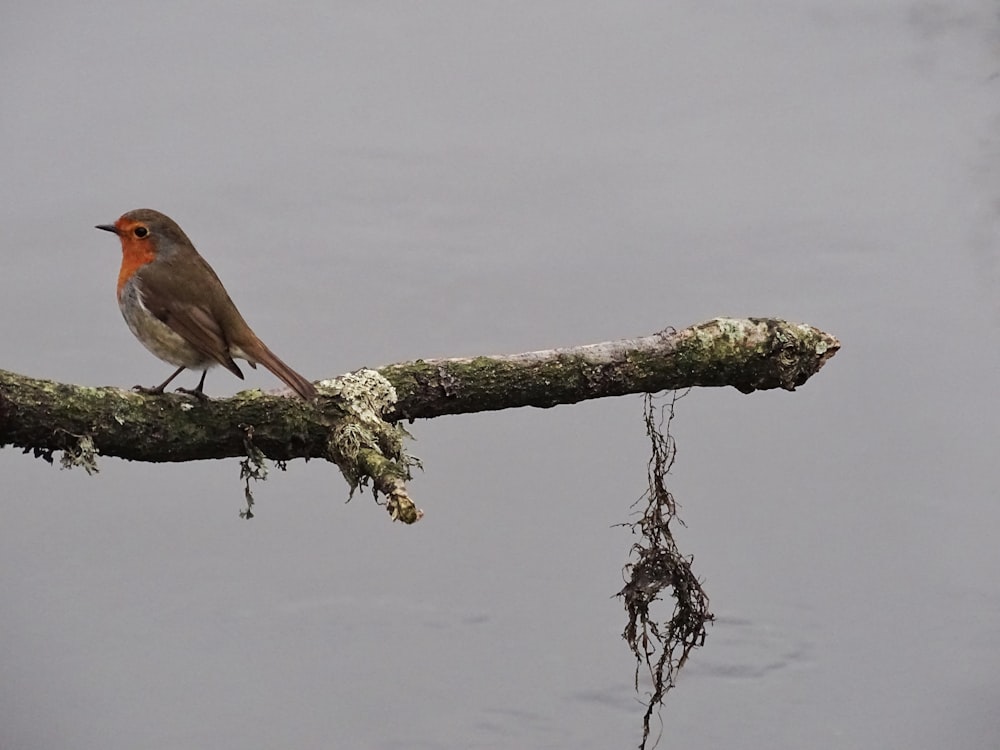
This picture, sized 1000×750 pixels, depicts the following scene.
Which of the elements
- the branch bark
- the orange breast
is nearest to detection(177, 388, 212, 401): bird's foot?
the branch bark

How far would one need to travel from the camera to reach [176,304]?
9.21 ft

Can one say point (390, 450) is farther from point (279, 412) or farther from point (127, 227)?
point (127, 227)

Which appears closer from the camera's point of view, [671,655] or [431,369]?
[431,369]

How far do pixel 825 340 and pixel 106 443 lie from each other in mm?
1683

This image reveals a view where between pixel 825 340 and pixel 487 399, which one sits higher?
pixel 825 340

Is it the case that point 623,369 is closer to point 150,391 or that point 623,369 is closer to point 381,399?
point 381,399

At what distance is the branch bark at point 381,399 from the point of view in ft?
7.50

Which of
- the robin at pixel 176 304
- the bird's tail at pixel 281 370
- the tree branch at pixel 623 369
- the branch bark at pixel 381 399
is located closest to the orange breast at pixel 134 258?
the robin at pixel 176 304

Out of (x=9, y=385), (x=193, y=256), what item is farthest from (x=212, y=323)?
(x=9, y=385)

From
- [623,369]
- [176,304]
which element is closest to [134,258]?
[176,304]

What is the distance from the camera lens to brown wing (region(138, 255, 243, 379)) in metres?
2.75

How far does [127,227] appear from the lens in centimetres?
296

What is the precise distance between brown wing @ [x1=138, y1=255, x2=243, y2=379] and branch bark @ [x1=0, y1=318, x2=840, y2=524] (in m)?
0.29

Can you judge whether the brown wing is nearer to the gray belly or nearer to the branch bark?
the gray belly
